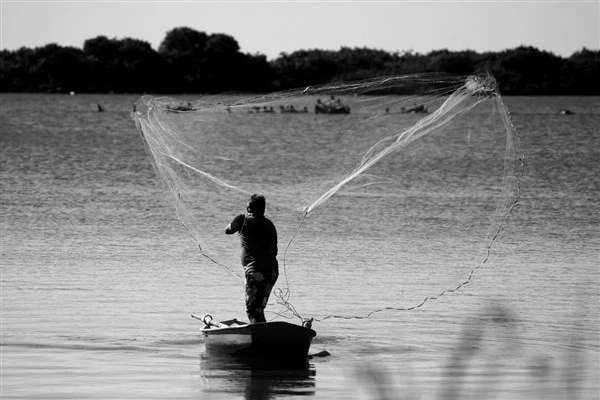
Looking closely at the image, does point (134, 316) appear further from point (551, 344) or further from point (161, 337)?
point (551, 344)

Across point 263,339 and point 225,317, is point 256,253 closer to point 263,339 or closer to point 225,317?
point 263,339

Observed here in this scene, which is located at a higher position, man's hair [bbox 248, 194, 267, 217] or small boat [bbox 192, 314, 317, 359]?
man's hair [bbox 248, 194, 267, 217]

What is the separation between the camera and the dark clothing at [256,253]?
11.6 meters

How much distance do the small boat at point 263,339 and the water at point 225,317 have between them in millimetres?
176

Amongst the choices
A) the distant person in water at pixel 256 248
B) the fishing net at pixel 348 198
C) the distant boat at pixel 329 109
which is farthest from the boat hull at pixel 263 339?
the distant boat at pixel 329 109

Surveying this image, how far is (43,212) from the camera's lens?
74.4ft

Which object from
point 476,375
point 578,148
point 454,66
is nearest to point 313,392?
point 476,375

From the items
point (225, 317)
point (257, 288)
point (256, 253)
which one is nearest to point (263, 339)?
point (257, 288)

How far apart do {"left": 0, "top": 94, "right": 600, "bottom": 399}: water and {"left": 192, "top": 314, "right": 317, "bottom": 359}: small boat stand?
176 mm

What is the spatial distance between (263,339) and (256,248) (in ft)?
2.76

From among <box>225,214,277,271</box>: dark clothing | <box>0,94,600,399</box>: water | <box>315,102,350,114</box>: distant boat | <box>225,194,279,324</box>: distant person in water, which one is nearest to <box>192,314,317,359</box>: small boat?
<box>0,94,600,399</box>: water

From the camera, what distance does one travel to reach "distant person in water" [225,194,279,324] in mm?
11562

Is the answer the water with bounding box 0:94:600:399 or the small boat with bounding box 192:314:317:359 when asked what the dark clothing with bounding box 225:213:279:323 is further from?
the water with bounding box 0:94:600:399

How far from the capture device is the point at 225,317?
13.6 metres
